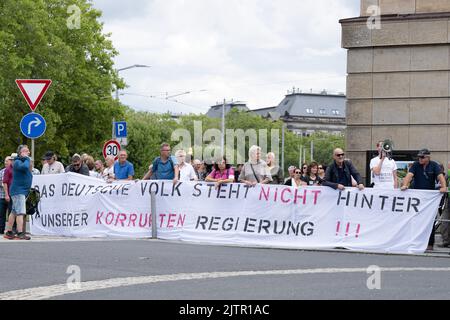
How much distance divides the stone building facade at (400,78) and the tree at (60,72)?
24.5m

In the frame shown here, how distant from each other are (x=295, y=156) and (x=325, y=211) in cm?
12418

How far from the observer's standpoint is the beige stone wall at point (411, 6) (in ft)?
71.6

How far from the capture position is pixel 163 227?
65.0ft

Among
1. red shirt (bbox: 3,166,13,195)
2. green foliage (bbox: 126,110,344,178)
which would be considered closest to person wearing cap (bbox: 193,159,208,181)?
red shirt (bbox: 3,166,13,195)

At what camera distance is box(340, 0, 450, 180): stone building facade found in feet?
71.4

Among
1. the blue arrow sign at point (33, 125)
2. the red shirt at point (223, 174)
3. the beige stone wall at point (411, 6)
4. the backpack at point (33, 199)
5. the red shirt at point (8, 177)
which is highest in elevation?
the beige stone wall at point (411, 6)

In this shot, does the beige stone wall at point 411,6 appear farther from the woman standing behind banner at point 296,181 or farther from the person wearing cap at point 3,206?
the person wearing cap at point 3,206

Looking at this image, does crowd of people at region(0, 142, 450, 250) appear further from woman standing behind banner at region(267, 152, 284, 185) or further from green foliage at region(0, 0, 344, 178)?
green foliage at region(0, 0, 344, 178)

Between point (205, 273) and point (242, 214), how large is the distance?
6.31m

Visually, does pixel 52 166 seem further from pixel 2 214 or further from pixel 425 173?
pixel 425 173

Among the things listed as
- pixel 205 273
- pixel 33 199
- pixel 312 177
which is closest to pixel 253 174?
pixel 312 177

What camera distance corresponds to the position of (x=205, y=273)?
41.0 ft

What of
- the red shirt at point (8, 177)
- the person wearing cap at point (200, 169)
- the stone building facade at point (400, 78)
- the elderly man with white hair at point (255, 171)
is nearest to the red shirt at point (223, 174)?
the elderly man with white hair at point (255, 171)
